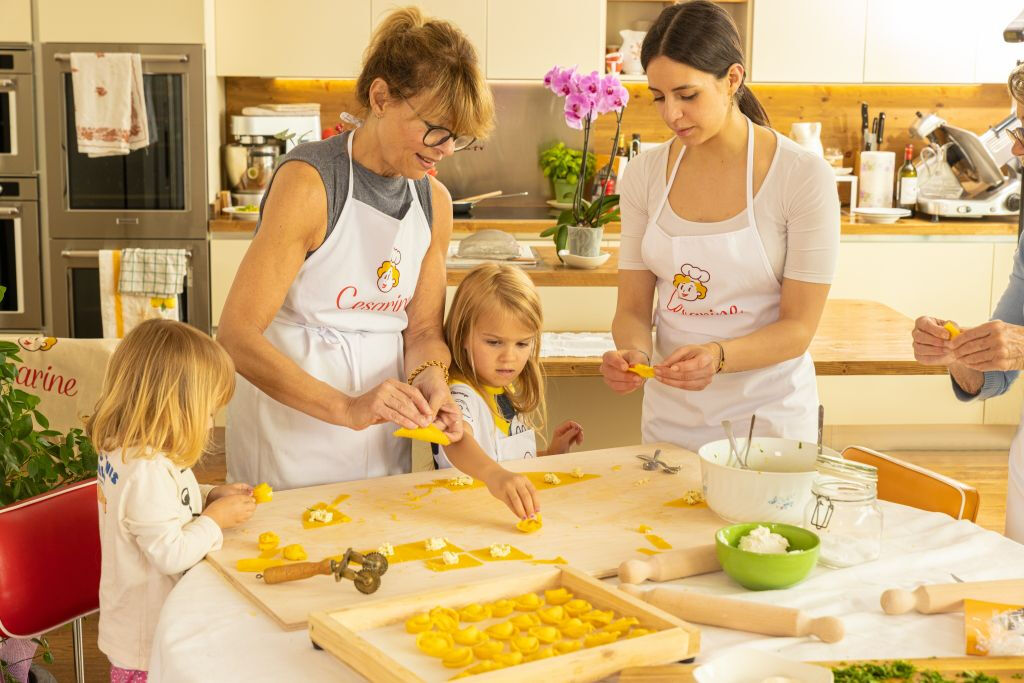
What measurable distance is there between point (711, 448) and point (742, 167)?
1.86 feet

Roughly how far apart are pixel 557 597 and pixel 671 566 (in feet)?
0.65

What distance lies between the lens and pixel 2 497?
6.50 ft

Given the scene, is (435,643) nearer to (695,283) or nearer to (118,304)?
(695,283)

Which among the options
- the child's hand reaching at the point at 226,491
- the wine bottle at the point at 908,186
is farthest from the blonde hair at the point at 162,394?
the wine bottle at the point at 908,186

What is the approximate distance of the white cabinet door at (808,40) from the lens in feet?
16.1

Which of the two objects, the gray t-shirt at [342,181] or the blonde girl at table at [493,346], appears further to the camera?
the blonde girl at table at [493,346]

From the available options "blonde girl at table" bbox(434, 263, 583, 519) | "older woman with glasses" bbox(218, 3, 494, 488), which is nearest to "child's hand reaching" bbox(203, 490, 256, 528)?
"older woman with glasses" bbox(218, 3, 494, 488)

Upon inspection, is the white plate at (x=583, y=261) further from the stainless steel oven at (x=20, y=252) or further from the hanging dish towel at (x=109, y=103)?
the stainless steel oven at (x=20, y=252)

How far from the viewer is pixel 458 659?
3.59 ft

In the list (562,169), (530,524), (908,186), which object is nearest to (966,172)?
(908,186)

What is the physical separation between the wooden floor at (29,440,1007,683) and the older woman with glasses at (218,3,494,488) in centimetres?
111

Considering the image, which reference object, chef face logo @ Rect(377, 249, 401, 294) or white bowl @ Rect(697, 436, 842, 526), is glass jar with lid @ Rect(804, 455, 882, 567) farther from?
chef face logo @ Rect(377, 249, 401, 294)

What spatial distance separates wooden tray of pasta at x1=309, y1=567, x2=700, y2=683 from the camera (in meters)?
1.08

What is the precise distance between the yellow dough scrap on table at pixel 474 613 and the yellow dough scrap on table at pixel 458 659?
0.09 metres
